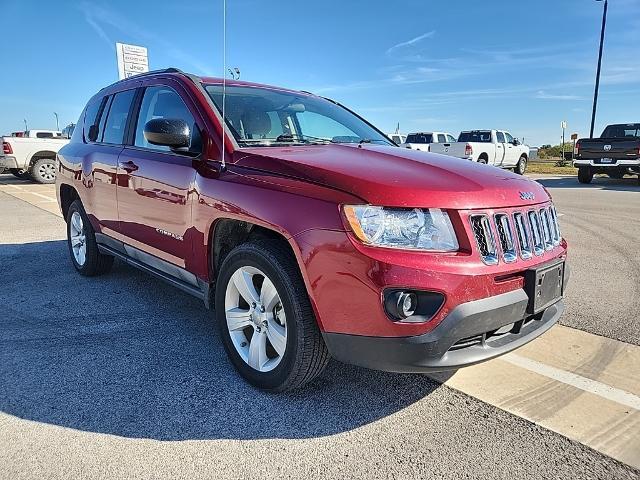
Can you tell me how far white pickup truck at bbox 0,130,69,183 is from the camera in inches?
595

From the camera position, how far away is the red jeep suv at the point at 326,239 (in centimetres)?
219

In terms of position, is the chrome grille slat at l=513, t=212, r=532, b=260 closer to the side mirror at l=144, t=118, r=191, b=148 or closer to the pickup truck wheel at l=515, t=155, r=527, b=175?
the side mirror at l=144, t=118, r=191, b=148

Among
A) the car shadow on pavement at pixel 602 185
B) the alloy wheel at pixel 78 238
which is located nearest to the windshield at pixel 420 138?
the car shadow on pavement at pixel 602 185

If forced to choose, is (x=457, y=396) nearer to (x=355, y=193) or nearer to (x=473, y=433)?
(x=473, y=433)

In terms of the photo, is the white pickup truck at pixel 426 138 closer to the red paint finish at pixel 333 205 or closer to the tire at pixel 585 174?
the tire at pixel 585 174

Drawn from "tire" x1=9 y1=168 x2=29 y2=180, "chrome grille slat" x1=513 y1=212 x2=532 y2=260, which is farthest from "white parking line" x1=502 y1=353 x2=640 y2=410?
"tire" x1=9 y1=168 x2=29 y2=180

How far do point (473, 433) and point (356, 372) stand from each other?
2.71 ft

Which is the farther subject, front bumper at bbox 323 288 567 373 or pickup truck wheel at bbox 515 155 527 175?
pickup truck wheel at bbox 515 155 527 175

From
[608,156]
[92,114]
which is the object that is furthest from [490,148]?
[92,114]

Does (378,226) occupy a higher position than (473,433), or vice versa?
(378,226)

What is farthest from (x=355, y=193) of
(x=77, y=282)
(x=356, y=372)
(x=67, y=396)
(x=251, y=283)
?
(x=77, y=282)

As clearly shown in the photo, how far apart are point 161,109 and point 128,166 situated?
0.52 m

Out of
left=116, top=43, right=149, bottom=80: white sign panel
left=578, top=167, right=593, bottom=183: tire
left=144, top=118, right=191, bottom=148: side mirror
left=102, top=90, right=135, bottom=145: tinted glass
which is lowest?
left=578, top=167, right=593, bottom=183: tire

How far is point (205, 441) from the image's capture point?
2342mm
